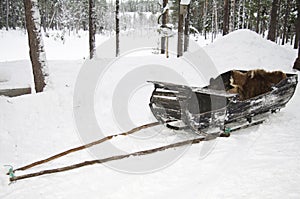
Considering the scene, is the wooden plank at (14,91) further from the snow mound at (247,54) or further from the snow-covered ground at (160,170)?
the snow mound at (247,54)

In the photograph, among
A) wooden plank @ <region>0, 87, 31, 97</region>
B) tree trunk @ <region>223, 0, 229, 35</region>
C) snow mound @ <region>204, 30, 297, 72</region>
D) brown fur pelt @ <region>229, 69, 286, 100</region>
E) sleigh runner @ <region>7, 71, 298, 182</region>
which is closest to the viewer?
sleigh runner @ <region>7, 71, 298, 182</region>

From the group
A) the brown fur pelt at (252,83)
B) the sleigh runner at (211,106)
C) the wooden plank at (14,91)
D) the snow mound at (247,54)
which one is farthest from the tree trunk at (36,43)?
the snow mound at (247,54)

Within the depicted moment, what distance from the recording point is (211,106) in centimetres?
652

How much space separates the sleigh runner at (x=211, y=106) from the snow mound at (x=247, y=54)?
16.1 ft

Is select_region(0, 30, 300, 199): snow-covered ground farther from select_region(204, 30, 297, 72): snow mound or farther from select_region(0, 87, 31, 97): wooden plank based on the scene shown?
select_region(204, 30, 297, 72): snow mound

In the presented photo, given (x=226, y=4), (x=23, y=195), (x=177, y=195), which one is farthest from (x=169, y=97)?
(x=226, y=4)

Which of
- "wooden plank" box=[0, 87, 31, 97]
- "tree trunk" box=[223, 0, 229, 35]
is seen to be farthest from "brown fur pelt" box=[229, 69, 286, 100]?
"tree trunk" box=[223, 0, 229, 35]

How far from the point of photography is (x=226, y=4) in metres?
17.6

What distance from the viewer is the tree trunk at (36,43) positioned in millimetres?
7508

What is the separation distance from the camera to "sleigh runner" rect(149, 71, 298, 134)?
5.42 m

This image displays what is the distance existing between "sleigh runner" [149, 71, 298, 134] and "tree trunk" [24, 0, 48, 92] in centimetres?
398

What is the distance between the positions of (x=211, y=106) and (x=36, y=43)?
5573 millimetres

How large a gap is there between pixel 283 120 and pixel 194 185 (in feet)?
13.2

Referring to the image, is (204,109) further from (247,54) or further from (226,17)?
(226,17)
